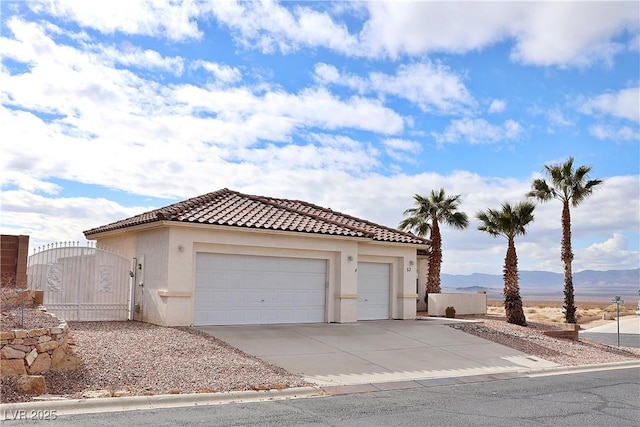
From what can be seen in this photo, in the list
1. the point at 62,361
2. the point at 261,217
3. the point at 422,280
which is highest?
the point at 261,217

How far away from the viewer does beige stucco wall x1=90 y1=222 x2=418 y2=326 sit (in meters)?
17.3

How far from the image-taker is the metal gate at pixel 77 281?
55.6ft

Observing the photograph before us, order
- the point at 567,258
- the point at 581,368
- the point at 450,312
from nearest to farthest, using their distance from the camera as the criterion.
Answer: the point at 581,368, the point at 450,312, the point at 567,258

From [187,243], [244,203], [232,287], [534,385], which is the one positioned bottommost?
Answer: [534,385]

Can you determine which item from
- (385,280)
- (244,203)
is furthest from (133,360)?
(385,280)

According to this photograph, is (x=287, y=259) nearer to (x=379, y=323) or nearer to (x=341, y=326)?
(x=341, y=326)

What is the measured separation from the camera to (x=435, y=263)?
32.4 metres

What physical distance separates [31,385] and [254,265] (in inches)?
391

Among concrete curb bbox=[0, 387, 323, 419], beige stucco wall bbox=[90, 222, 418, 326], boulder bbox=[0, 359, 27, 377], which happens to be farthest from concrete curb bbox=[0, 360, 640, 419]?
beige stucco wall bbox=[90, 222, 418, 326]

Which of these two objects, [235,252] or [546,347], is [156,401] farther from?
[546,347]

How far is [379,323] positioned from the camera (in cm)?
2089

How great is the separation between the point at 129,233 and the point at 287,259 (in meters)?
5.49

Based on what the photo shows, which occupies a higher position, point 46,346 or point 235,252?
point 235,252

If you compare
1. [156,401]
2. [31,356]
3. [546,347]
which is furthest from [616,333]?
[31,356]
